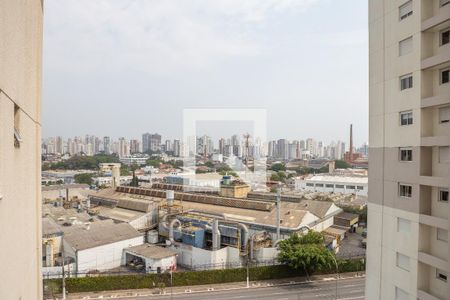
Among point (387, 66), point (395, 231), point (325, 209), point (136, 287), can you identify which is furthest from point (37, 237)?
point (325, 209)

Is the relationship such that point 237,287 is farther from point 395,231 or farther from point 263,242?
point 395,231

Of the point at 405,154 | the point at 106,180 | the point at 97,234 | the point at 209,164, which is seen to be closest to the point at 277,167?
the point at 209,164

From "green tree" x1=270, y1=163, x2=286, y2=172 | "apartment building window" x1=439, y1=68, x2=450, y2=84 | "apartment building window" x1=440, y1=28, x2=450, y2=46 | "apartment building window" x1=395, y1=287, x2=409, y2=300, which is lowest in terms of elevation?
"green tree" x1=270, y1=163, x2=286, y2=172

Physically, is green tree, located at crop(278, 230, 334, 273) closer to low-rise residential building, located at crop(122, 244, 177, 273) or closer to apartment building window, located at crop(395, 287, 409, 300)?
low-rise residential building, located at crop(122, 244, 177, 273)

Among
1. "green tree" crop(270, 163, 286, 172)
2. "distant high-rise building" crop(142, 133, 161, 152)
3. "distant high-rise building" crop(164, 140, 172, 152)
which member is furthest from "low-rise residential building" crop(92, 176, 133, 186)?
"distant high-rise building" crop(142, 133, 161, 152)

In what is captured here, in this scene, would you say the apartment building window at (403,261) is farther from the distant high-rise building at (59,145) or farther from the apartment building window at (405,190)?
the distant high-rise building at (59,145)

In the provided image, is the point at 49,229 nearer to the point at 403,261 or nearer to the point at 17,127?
the point at 17,127
